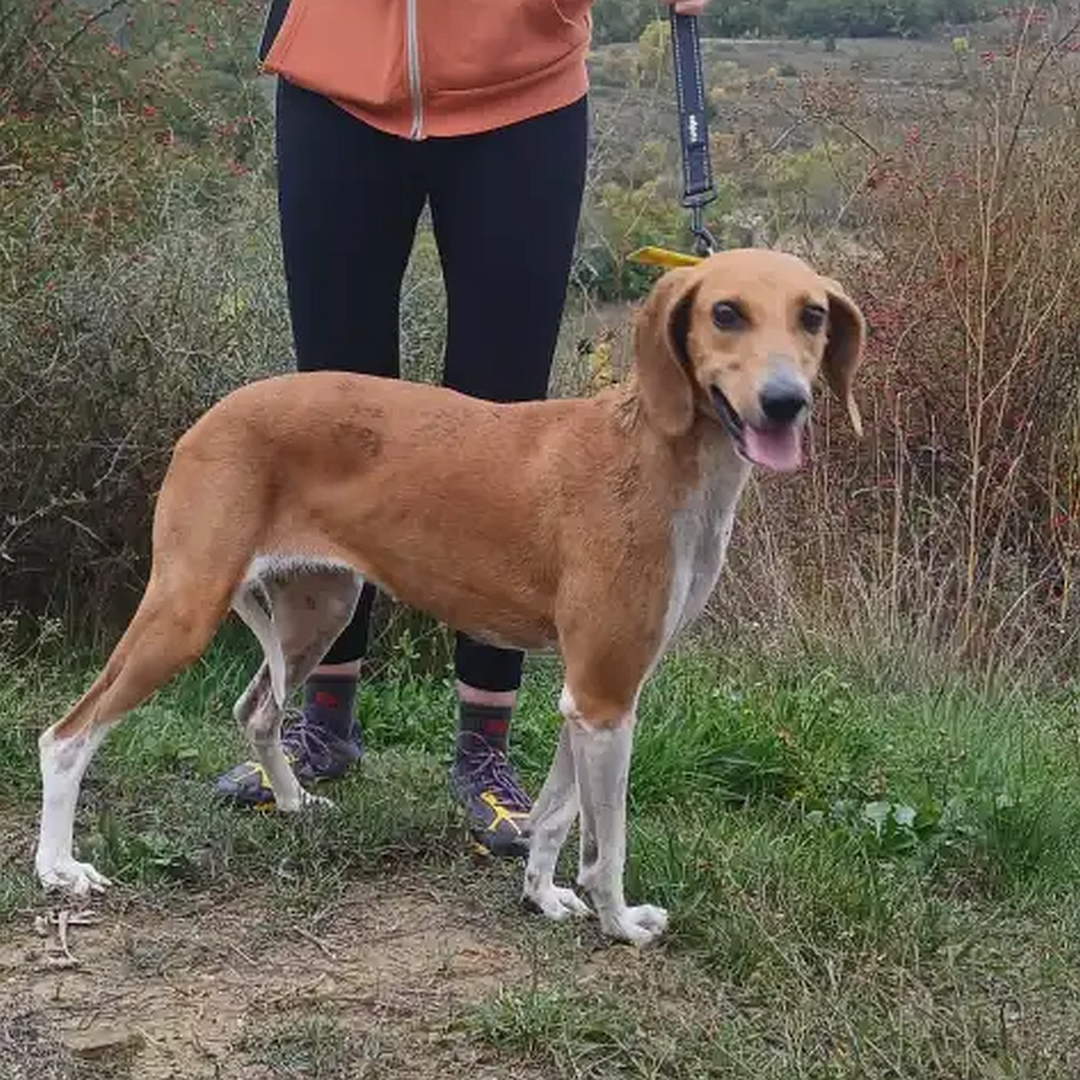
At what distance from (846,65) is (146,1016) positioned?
5.80 meters

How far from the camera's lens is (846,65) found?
8070 mm

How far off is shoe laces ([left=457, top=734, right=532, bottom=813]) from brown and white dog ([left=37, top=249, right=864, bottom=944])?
39 cm

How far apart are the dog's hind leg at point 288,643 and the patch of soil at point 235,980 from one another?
0.46m

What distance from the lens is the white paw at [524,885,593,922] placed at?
13.1ft

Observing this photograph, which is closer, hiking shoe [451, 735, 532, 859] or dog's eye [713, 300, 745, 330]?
dog's eye [713, 300, 745, 330]

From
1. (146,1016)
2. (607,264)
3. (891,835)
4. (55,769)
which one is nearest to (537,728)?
(891,835)

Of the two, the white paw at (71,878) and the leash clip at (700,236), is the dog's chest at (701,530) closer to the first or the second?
the leash clip at (700,236)

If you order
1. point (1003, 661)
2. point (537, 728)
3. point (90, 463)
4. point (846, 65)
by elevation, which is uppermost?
point (846, 65)

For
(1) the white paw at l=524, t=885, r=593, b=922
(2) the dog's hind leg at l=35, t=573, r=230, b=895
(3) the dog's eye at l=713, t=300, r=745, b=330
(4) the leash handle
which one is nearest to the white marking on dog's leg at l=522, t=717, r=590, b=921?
(1) the white paw at l=524, t=885, r=593, b=922

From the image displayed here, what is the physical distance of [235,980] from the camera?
3.70 m

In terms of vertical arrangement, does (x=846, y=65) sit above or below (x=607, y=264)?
above

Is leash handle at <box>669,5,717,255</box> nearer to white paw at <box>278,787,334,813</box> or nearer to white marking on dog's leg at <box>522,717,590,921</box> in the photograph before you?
white marking on dog's leg at <box>522,717,590,921</box>

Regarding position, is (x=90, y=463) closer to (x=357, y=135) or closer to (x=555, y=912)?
(x=357, y=135)

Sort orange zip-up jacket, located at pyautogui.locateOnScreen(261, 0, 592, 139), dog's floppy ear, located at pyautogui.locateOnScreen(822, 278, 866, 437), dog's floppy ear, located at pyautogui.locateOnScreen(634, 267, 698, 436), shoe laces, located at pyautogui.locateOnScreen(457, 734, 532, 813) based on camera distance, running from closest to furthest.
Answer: dog's floppy ear, located at pyautogui.locateOnScreen(634, 267, 698, 436), dog's floppy ear, located at pyautogui.locateOnScreen(822, 278, 866, 437), orange zip-up jacket, located at pyautogui.locateOnScreen(261, 0, 592, 139), shoe laces, located at pyautogui.locateOnScreen(457, 734, 532, 813)
